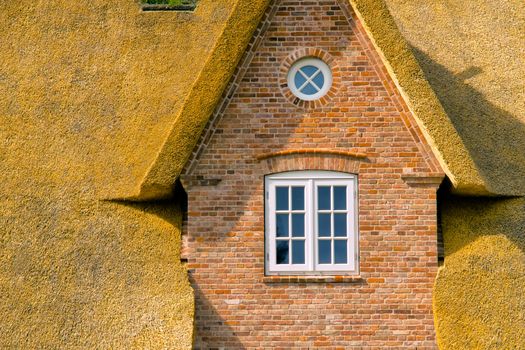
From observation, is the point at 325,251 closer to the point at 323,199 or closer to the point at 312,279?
the point at 312,279

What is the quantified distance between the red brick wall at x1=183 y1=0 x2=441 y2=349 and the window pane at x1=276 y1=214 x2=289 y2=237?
24cm

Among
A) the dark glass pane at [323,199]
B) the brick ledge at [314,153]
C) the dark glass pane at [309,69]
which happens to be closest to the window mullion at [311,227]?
the dark glass pane at [323,199]

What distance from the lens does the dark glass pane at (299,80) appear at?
16125 mm

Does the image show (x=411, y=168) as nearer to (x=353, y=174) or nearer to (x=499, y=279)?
(x=353, y=174)

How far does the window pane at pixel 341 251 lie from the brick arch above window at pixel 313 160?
1.02m

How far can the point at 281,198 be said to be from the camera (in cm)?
1575

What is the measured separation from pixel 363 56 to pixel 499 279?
370 cm

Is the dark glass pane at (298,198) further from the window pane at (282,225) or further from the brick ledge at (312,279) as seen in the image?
the brick ledge at (312,279)

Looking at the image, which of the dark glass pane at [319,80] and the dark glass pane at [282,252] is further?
the dark glass pane at [319,80]

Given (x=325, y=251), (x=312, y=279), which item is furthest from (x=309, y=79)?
(x=312, y=279)

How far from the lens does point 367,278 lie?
1551 cm

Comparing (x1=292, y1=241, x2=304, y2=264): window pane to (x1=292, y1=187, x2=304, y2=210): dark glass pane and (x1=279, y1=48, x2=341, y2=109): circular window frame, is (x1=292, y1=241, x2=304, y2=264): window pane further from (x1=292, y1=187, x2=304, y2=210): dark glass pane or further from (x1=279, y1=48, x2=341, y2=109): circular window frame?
(x1=279, y1=48, x2=341, y2=109): circular window frame

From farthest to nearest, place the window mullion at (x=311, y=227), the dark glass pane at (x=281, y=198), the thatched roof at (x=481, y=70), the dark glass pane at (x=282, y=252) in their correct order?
the thatched roof at (x=481, y=70) → the dark glass pane at (x=281, y=198) → the dark glass pane at (x=282, y=252) → the window mullion at (x=311, y=227)

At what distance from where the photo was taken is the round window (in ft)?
52.8
